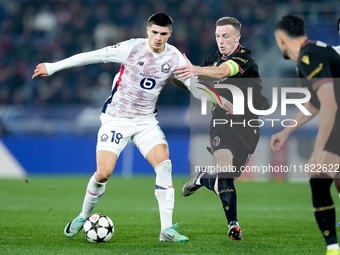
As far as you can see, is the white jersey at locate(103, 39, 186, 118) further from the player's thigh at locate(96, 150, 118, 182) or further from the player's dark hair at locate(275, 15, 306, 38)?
the player's dark hair at locate(275, 15, 306, 38)

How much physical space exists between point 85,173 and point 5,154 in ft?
8.01

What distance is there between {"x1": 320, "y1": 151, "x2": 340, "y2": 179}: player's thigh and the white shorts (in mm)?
2333

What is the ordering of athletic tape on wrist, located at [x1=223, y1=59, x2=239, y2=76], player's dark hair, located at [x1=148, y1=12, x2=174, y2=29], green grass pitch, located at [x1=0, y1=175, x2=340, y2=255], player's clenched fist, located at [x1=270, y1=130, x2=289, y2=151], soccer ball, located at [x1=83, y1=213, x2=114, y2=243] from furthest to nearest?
athletic tape on wrist, located at [x1=223, y1=59, x2=239, y2=76] < player's dark hair, located at [x1=148, y1=12, x2=174, y2=29] < soccer ball, located at [x1=83, y1=213, x2=114, y2=243] < green grass pitch, located at [x1=0, y1=175, x2=340, y2=255] < player's clenched fist, located at [x1=270, y1=130, x2=289, y2=151]

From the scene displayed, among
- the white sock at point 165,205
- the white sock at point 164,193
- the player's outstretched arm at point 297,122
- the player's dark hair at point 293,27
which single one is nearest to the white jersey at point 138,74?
the white sock at point 164,193

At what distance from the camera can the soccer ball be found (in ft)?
22.3

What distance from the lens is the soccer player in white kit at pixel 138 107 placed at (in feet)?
22.8

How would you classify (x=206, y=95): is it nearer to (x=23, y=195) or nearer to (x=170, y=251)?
(x=170, y=251)

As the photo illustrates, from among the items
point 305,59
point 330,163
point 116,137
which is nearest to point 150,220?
point 116,137

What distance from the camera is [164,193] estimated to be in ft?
22.9

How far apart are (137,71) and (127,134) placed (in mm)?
742

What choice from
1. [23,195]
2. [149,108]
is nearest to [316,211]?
[149,108]

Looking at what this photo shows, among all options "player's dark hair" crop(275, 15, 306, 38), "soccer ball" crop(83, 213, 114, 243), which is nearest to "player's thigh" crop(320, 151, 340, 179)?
"player's dark hair" crop(275, 15, 306, 38)

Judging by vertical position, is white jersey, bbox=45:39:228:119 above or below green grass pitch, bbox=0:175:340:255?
above

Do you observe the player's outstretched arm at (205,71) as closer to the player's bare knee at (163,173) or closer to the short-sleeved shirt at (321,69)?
the player's bare knee at (163,173)
